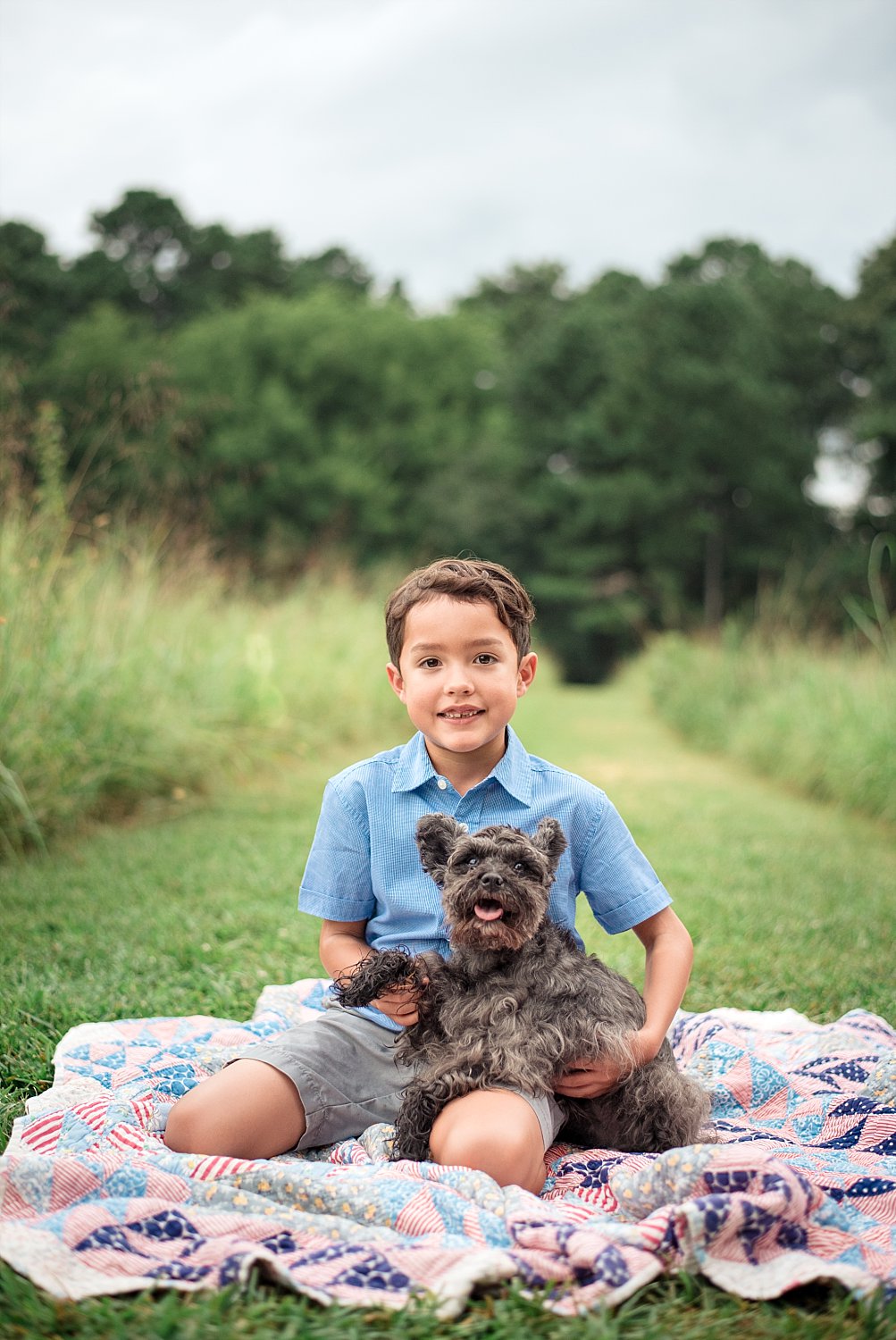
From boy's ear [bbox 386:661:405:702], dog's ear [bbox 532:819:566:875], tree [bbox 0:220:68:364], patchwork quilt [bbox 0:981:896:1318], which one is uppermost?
tree [bbox 0:220:68:364]

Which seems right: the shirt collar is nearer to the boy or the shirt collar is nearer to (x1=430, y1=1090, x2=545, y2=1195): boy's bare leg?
the boy

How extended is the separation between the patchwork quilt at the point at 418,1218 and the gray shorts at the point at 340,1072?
70mm

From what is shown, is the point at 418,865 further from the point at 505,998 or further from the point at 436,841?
the point at 505,998

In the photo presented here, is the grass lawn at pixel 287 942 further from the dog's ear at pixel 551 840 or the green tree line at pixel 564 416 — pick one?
the green tree line at pixel 564 416

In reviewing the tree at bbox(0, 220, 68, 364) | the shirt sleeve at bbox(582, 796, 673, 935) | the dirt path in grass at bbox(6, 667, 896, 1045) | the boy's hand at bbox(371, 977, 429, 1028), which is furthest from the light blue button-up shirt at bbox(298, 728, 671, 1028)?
the tree at bbox(0, 220, 68, 364)

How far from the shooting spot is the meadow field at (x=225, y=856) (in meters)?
1.93

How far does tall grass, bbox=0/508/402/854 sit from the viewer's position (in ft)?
19.0

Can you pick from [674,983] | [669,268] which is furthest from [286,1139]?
[669,268]

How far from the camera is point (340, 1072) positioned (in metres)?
2.74

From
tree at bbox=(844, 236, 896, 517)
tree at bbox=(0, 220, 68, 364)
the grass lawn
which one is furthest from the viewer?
tree at bbox=(844, 236, 896, 517)

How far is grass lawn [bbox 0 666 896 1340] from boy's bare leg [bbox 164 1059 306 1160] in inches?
20.3

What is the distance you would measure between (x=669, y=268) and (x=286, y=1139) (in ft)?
137

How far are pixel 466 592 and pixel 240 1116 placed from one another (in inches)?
56.8

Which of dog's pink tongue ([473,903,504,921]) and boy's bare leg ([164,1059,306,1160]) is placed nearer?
dog's pink tongue ([473,903,504,921])
